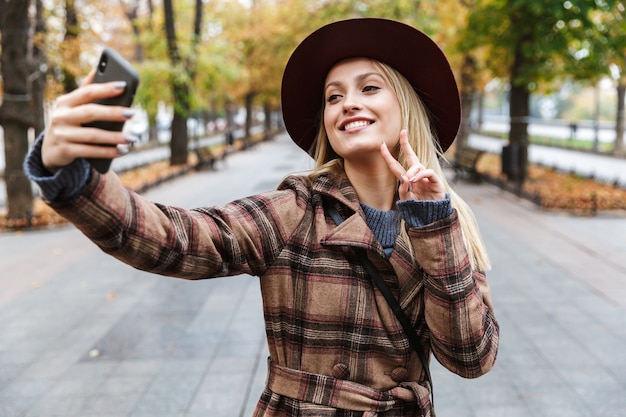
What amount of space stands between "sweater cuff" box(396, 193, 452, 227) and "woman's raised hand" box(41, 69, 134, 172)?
71 cm

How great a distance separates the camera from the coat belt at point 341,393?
5.24 ft

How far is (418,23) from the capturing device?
1650cm

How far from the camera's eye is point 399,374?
65.1 inches

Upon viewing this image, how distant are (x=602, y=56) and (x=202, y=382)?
37.8 ft

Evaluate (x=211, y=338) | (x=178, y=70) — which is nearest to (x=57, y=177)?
(x=211, y=338)

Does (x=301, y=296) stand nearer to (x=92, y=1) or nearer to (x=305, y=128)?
(x=305, y=128)

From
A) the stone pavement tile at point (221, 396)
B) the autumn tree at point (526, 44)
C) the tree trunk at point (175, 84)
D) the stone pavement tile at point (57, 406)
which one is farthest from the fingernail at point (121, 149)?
the tree trunk at point (175, 84)

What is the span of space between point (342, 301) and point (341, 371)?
0.19 m

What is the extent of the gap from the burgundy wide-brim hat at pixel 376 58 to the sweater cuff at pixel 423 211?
0.51 metres

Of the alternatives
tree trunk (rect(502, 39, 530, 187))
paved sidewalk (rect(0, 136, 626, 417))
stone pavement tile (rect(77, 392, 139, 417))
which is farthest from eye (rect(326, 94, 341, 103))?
tree trunk (rect(502, 39, 530, 187))

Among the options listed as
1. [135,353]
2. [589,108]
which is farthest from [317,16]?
[589,108]

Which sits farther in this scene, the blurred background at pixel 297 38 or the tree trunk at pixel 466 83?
the tree trunk at pixel 466 83

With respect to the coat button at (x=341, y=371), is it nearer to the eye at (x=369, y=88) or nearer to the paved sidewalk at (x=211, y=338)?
the eye at (x=369, y=88)

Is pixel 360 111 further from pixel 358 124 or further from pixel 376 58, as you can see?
Result: pixel 376 58
